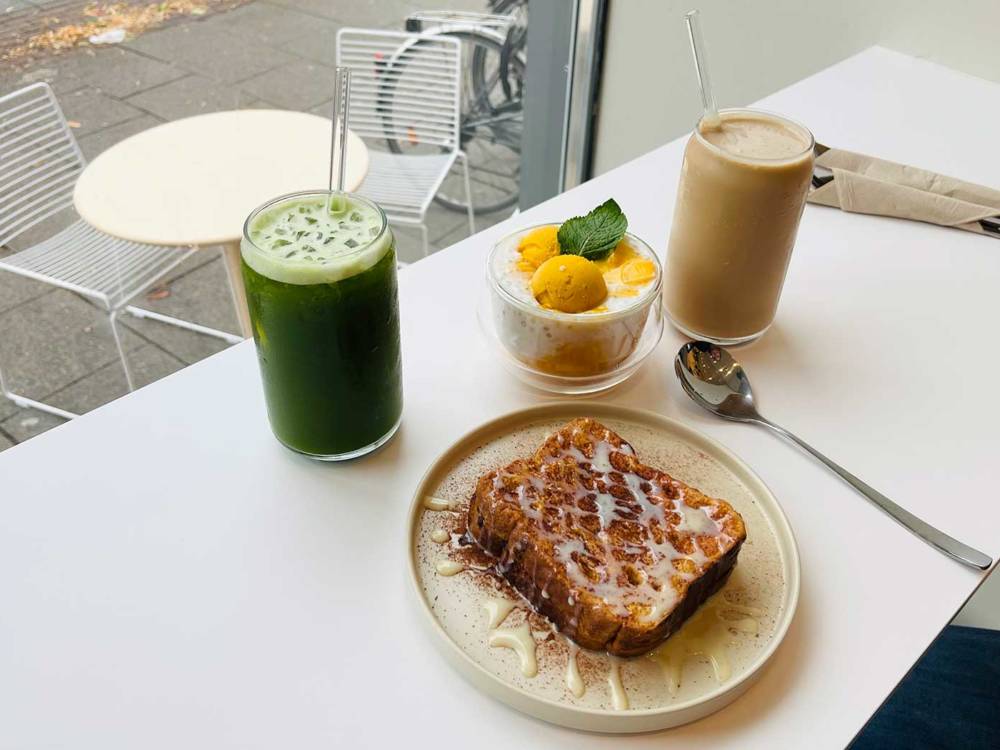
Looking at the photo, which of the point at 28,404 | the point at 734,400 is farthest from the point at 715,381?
the point at 28,404

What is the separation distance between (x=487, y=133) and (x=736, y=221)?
2035 millimetres

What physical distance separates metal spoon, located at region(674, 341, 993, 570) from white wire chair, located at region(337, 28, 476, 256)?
5.06 ft

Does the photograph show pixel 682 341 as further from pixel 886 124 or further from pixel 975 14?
pixel 975 14

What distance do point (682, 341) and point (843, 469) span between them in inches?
9.5

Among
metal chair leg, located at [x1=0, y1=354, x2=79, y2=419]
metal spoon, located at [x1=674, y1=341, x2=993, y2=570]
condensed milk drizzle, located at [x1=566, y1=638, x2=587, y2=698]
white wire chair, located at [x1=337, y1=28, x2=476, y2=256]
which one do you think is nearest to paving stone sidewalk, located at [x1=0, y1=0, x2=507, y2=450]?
metal chair leg, located at [x1=0, y1=354, x2=79, y2=419]

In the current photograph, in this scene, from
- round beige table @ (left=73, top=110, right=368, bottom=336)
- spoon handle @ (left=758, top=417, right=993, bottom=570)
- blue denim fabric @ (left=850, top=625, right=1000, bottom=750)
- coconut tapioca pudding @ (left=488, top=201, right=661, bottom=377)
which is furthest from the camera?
round beige table @ (left=73, top=110, right=368, bottom=336)

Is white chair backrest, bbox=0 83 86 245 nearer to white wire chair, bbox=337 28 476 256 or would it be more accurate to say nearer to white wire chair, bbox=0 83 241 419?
white wire chair, bbox=0 83 241 419

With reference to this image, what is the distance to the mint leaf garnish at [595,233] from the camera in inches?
35.8

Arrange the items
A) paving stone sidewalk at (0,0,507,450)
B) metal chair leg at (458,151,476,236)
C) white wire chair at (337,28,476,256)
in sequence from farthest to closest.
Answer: metal chair leg at (458,151,476,236)
white wire chair at (337,28,476,256)
paving stone sidewalk at (0,0,507,450)

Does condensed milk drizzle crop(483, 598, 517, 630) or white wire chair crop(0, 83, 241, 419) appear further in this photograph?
white wire chair crop(0, 83, 241, 419)

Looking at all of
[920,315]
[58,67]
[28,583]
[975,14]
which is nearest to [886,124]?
[975,14]

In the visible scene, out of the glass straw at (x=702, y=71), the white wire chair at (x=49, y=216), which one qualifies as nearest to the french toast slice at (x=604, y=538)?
the glass straw at (x=702, y=71)

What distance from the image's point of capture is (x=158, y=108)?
2.38 metres

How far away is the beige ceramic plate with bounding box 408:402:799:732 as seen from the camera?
62 cm
